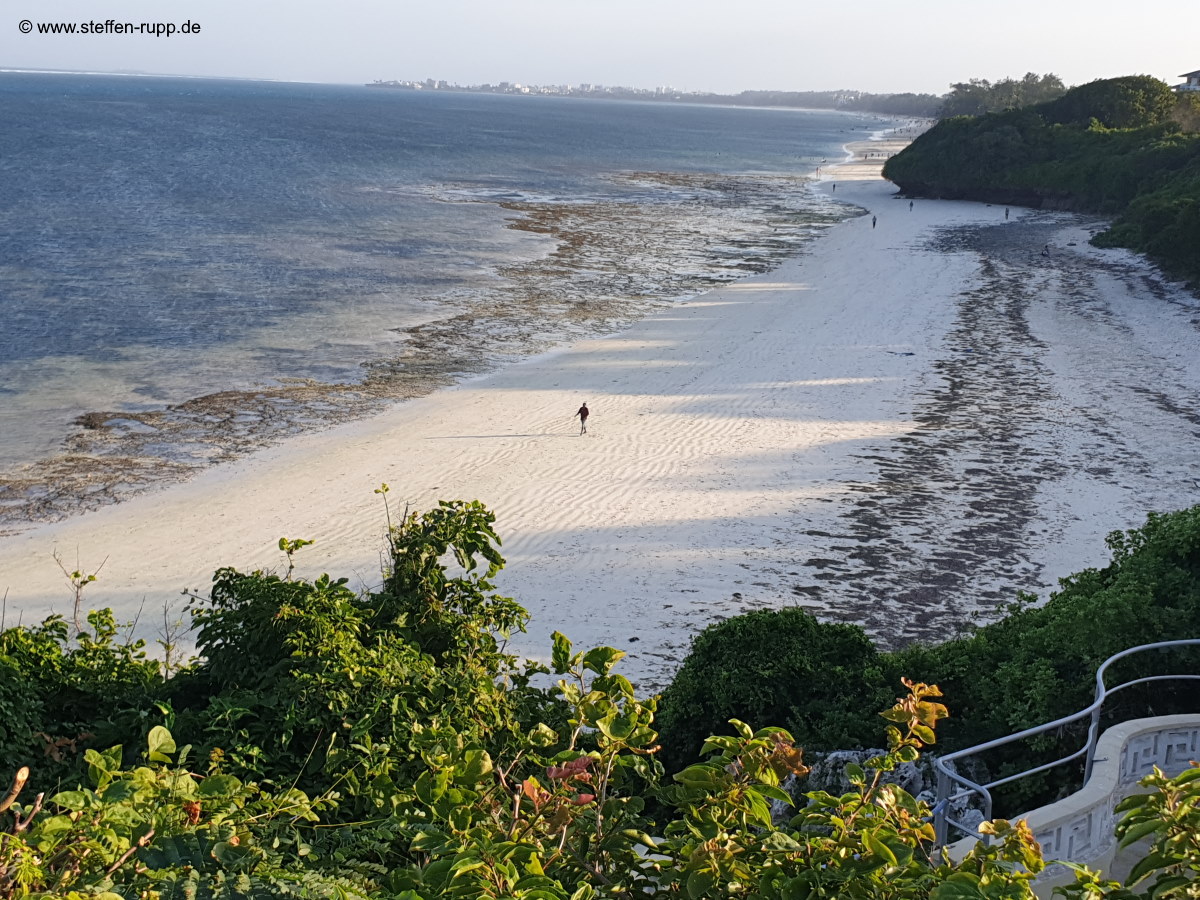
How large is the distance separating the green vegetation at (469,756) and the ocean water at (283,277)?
40.3 feet

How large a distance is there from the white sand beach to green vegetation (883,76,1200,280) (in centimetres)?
2243

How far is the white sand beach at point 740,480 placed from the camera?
1353cm

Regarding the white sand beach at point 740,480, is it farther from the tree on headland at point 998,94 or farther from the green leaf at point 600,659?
the tree on headland at point 998,94

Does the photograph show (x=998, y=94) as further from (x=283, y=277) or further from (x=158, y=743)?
(x=158, y=743)

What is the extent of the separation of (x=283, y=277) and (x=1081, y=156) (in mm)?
48068

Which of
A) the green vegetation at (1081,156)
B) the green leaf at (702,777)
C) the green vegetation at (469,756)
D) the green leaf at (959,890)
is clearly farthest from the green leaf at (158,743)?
the green vegetation at (1081,156)

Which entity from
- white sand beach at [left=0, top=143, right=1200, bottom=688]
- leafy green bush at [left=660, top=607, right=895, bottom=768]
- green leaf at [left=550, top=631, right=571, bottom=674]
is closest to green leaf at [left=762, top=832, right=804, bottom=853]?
green leaf at [left=550, top=631, right=571, bottom=674]

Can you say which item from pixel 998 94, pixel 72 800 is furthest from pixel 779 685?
pixel 998 94

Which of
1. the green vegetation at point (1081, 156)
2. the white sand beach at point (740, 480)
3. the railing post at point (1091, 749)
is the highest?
the green vegetation at point (1081, 156)

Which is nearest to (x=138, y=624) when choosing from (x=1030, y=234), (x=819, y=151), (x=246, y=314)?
(x=246, y=314)

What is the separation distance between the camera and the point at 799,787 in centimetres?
700

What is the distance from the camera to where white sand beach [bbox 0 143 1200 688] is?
13.5 meters

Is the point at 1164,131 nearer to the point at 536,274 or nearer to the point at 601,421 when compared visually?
the point at 536,274

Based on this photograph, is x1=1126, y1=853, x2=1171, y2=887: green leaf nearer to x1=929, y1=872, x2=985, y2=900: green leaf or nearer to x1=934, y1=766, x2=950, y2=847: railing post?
x1=929, y1=872, x2=985, y2=900: green leaf
